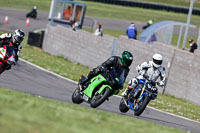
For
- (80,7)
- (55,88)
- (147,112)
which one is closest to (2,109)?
(147,112)

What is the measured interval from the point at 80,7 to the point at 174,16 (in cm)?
1927

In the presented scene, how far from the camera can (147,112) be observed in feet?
48.0

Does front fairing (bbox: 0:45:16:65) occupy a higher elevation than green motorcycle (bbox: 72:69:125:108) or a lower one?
higher

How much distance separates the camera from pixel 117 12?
53.1 meters

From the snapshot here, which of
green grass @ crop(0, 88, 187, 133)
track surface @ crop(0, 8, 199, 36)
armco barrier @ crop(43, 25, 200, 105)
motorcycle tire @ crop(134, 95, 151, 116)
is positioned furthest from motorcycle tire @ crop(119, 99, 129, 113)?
track surface @ crop(0, 8, 199, 36)

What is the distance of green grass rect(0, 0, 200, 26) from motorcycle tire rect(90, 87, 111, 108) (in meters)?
37.7

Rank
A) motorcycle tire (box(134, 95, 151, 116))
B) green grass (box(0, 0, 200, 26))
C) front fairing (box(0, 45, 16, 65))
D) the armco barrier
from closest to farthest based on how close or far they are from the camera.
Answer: motorcycle tire (box(134, 95, 151, 116)) → front fairing (box(0, 45, 16, 65)) → the armco barrier → green grass (box(0, 0, 200, 26))

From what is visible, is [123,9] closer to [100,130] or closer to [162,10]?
[162,10]

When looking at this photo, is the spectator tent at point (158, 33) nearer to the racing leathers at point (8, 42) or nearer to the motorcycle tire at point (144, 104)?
the racing leathers at point (8, 42)

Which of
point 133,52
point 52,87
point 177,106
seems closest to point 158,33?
point 133,52

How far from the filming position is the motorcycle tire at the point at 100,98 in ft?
37.1

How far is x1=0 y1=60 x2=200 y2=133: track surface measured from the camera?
43.6ft

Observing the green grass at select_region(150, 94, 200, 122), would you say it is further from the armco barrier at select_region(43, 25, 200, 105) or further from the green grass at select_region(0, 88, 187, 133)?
the green grass at select_region(0, 88, 187, 133)

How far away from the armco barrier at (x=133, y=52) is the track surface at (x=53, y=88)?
3.69m
